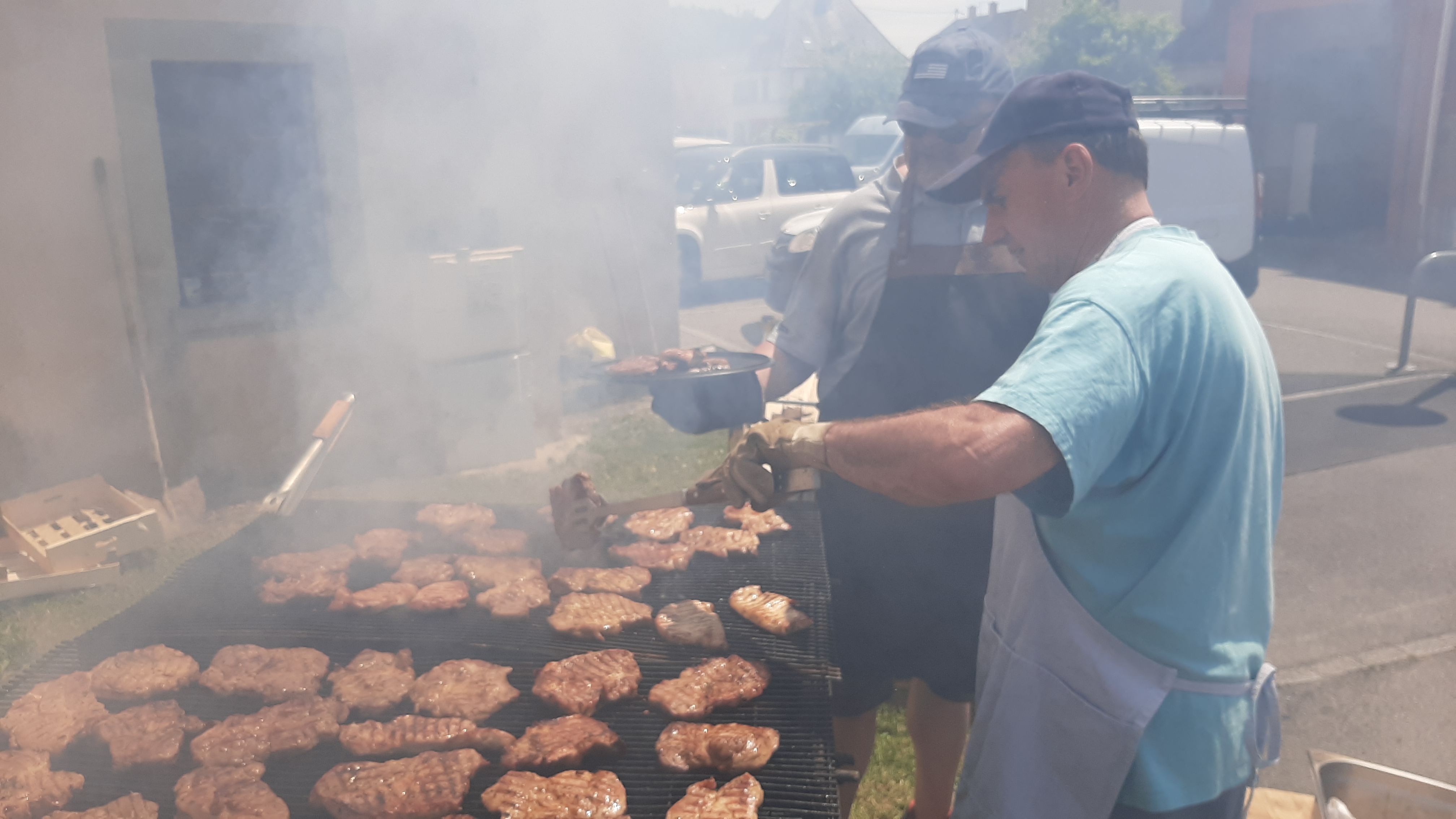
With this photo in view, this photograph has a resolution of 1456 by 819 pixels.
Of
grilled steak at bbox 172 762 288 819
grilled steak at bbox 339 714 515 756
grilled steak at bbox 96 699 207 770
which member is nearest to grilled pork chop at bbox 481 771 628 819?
grilled steak at bbox 339 714 515 756

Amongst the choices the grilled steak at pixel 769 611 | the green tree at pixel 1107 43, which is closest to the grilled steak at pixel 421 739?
the grilled steak at pixel 769 611

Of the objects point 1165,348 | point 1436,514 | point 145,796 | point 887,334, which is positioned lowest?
point 1436,514

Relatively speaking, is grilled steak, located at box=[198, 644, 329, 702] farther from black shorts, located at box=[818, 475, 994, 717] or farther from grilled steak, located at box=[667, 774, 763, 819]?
black shorts, located at box=[818, 475, 994, 717]

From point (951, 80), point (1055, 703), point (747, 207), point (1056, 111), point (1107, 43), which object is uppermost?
point (1107, 43)

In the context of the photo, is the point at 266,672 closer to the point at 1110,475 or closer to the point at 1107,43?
the point at 1110,475

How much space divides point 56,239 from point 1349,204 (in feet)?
68.6

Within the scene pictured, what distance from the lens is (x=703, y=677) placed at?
237 cm

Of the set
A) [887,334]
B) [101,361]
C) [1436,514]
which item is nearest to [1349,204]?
[1436,514]

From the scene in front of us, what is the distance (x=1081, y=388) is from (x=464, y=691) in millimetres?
1773

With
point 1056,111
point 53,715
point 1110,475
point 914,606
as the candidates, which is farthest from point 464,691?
point 1056,111

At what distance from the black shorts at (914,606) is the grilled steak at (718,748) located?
819mm

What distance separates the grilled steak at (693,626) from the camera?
255 cm

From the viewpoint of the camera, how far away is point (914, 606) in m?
2.95

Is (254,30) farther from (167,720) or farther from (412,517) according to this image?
(167,720)
